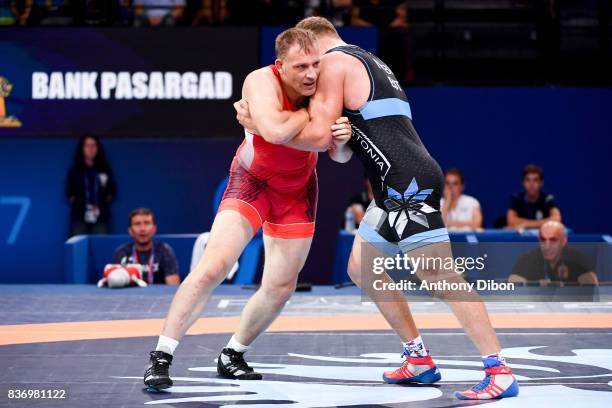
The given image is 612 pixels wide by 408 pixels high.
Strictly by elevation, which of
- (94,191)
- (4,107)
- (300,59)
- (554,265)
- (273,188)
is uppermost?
(4,107)

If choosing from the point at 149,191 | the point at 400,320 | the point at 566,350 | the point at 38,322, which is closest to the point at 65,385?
the point at 400,320

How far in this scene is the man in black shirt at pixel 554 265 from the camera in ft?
26.4

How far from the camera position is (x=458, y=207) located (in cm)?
997

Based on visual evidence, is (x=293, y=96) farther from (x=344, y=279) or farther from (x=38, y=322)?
(x=344, y=279)

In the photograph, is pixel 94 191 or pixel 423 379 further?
pixel 94 191

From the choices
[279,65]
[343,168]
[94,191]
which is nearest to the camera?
[279,65]

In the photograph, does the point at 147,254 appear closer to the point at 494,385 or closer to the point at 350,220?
the point at 350,220

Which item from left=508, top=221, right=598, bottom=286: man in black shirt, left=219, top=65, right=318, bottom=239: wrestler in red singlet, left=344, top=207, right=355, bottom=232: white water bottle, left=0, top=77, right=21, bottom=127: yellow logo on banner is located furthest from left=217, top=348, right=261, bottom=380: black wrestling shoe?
left=0, top=77, right=21, bottom=127: yellow logo on banner

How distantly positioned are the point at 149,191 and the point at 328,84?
6.65m

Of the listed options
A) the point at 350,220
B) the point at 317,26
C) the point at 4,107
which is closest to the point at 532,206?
the point at 350,220

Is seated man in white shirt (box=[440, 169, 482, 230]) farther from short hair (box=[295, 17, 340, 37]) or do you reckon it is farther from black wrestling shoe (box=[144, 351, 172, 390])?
black wrestling shoe (box=[144, 351, 172, 390])

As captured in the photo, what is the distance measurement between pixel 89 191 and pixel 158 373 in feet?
20.5

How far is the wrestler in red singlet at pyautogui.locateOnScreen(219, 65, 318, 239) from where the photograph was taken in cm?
507

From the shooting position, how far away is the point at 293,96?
502 centimetres
